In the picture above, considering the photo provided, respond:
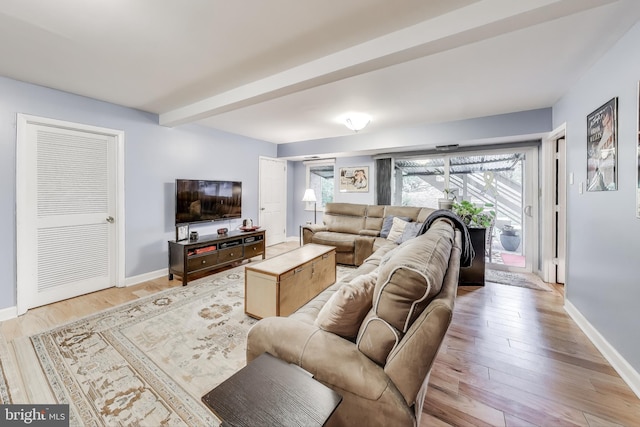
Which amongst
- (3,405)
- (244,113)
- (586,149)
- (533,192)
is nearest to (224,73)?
(244,113)

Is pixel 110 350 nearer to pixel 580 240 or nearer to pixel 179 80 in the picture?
pixel 179 80

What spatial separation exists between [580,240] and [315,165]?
4.82 m

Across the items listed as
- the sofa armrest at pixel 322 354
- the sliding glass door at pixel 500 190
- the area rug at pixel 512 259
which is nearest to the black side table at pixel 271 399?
the sofa armrest at pixel 322 354

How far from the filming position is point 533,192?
3979 millimetres

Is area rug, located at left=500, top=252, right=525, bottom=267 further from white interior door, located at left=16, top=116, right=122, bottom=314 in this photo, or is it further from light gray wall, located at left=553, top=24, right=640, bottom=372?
white interior door, located at left=16, top=116, right=122, bottom=314

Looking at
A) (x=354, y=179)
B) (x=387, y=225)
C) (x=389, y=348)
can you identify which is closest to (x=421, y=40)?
(x=389, y=348)

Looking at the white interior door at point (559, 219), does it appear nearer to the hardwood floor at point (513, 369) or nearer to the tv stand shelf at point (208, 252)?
the hardwood floor at point (513, 369)

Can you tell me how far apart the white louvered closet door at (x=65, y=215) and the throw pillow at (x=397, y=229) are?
399 cm

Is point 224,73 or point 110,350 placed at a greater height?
point 224,73

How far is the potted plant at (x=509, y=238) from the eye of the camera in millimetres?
4277

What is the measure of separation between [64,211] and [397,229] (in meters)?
4.42

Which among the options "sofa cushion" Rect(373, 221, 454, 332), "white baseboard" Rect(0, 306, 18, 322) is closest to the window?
"white baseboard" Rect(0, 306, 18, 322)

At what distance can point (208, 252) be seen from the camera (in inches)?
146

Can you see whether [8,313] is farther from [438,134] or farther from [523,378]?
[438,134]
